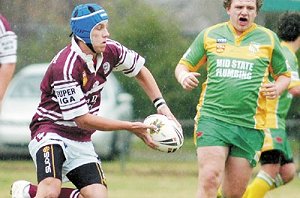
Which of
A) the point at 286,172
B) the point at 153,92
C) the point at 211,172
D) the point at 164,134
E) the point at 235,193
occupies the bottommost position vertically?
the point at 286,172

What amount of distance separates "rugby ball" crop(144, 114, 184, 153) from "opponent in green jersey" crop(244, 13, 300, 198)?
6.94 feet

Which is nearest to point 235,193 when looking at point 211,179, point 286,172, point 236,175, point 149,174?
point 236,175

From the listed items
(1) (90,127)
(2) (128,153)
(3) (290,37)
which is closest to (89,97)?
(1) (90,127)

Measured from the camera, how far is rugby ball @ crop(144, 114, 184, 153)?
7988mm

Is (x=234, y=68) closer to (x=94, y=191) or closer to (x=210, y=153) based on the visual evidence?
(x=210, y=153)

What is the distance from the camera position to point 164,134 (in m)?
8.00

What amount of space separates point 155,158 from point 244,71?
16.7 feet

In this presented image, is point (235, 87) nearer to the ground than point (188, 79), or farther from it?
nearer to the ground

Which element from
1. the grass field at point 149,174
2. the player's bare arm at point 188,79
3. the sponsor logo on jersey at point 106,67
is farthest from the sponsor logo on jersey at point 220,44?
the grass field at point 149,174

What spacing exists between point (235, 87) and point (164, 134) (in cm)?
87

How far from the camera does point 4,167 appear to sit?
1310 cm

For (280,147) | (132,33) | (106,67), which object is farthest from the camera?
(132,33)

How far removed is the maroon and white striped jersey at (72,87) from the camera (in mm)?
7820

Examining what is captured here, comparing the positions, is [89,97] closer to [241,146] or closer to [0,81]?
[0,81]
